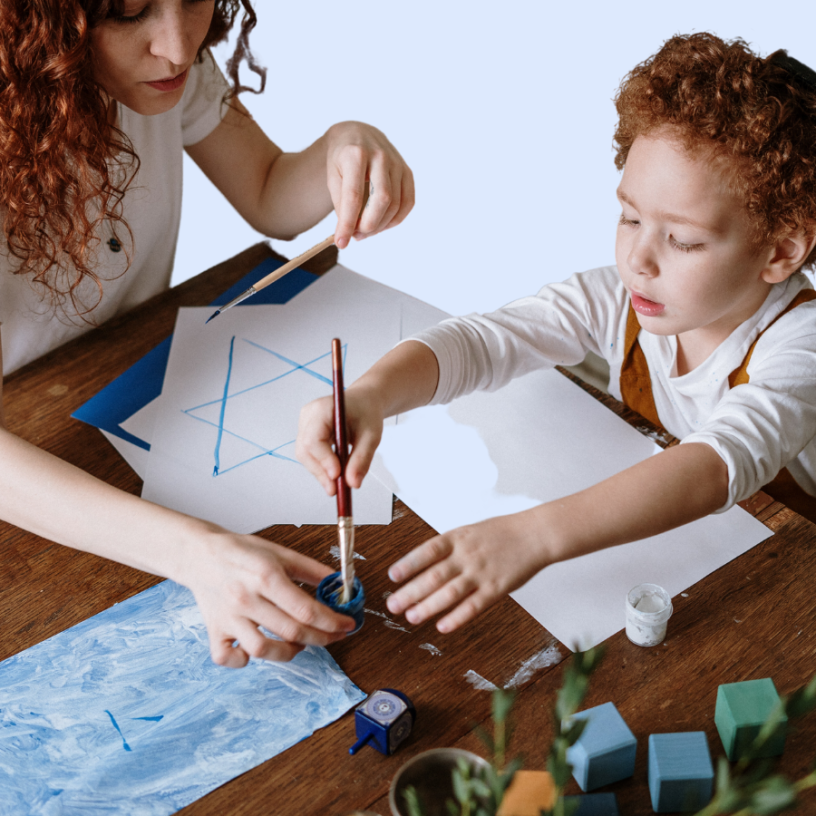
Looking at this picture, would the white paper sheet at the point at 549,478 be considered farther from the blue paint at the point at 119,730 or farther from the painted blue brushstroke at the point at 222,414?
the blue paint at the point at 119,730

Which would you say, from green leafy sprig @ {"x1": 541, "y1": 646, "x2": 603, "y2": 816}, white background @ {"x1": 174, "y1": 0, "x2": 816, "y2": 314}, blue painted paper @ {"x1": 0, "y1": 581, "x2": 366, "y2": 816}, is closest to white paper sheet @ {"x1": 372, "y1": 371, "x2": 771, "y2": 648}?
blue painted paper @ {"x1": 0, "y1": 581, "x2": 366, "y2": 816}

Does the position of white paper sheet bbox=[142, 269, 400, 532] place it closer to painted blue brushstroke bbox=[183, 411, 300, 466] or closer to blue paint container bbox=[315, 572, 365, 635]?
painted blue brushstroke bbox=[183, 411, 300, 466]

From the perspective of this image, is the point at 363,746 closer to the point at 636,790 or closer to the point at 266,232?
the point at 636,790

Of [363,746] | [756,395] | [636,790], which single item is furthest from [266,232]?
[636,790]

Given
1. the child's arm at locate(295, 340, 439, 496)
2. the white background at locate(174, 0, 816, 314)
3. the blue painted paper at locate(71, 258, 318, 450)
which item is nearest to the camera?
the child's arm at locate(295, 340, 439, 496)

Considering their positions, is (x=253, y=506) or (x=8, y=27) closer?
(x=8, y=27)

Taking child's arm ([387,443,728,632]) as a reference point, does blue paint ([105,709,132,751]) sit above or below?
below

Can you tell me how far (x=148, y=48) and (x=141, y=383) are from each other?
16.0 inches

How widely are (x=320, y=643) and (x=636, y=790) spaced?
0.29 meters

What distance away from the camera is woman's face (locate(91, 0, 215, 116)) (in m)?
0.96

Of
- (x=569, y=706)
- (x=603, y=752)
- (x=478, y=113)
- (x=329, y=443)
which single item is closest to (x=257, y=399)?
(x=329, y=443)

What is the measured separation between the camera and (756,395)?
981mm

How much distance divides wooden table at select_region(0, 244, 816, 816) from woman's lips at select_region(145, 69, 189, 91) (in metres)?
0.46

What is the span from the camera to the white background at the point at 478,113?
2912 mm
